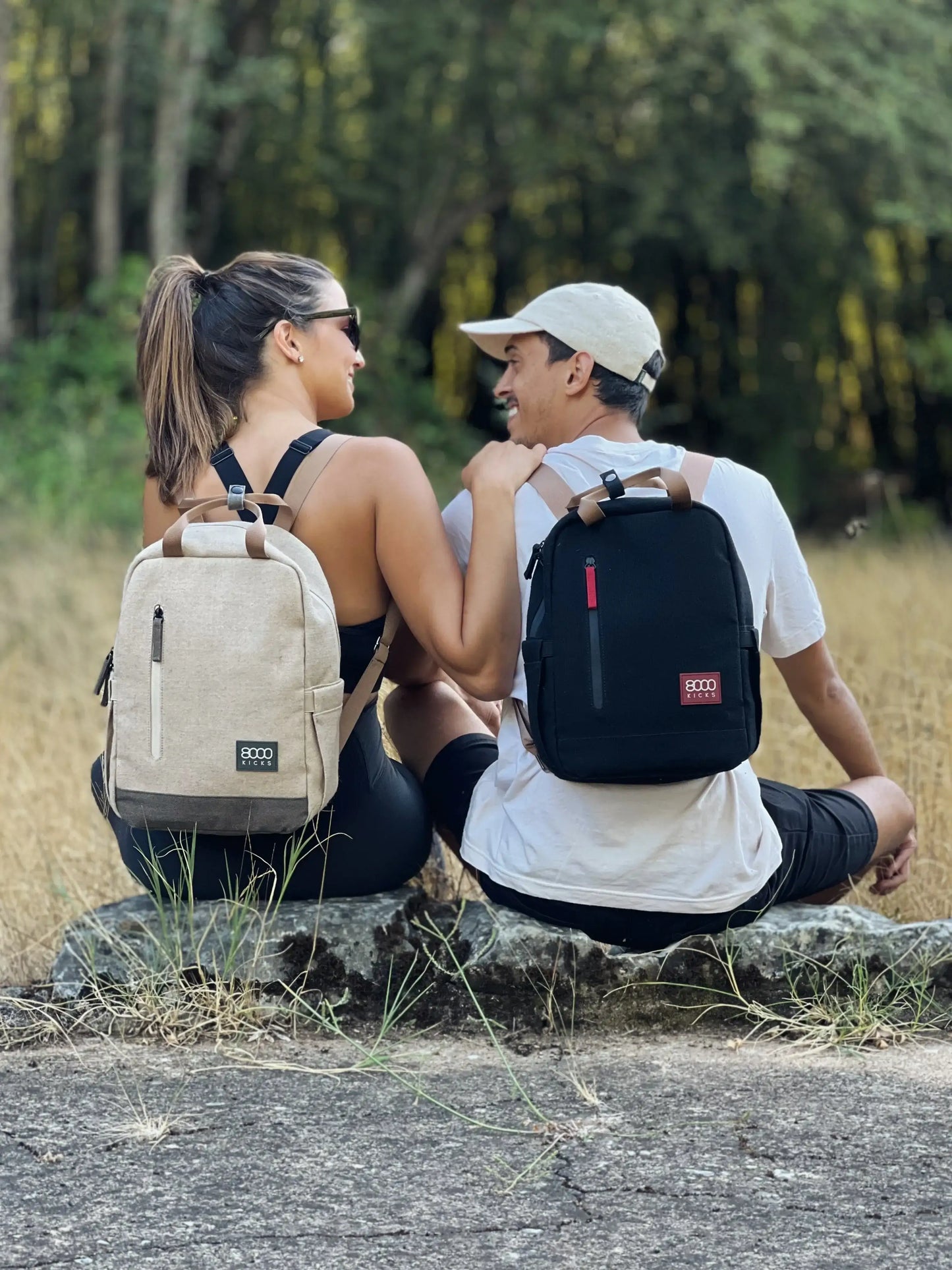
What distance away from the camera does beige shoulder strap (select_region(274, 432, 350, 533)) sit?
2781mm

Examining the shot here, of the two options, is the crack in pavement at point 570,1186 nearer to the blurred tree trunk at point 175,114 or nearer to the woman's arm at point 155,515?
the woman's arm at point 155,515

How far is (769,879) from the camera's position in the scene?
2.91m

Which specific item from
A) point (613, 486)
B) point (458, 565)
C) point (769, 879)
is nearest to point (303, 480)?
point (458, 565)

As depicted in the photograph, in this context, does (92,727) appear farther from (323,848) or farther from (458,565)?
(458,565)

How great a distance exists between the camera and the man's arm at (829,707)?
9.95 feet

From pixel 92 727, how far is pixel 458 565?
3.12m

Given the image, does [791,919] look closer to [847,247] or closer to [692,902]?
[692,902]

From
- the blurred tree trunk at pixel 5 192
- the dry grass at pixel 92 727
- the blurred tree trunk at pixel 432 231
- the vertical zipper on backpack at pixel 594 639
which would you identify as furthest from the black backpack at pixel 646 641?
the blurred tree trunk at pixel 432 231

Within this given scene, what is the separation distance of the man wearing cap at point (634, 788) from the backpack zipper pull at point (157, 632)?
23.3 inches

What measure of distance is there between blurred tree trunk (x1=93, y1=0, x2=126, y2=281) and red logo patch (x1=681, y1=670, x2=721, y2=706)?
36.0 ft

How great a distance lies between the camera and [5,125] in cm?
1139

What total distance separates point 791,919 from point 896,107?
35.9 feet

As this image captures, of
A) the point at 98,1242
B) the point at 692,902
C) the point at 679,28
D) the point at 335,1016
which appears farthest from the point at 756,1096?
the point at 679,28

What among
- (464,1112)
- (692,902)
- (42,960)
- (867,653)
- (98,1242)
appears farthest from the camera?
(867,653)
